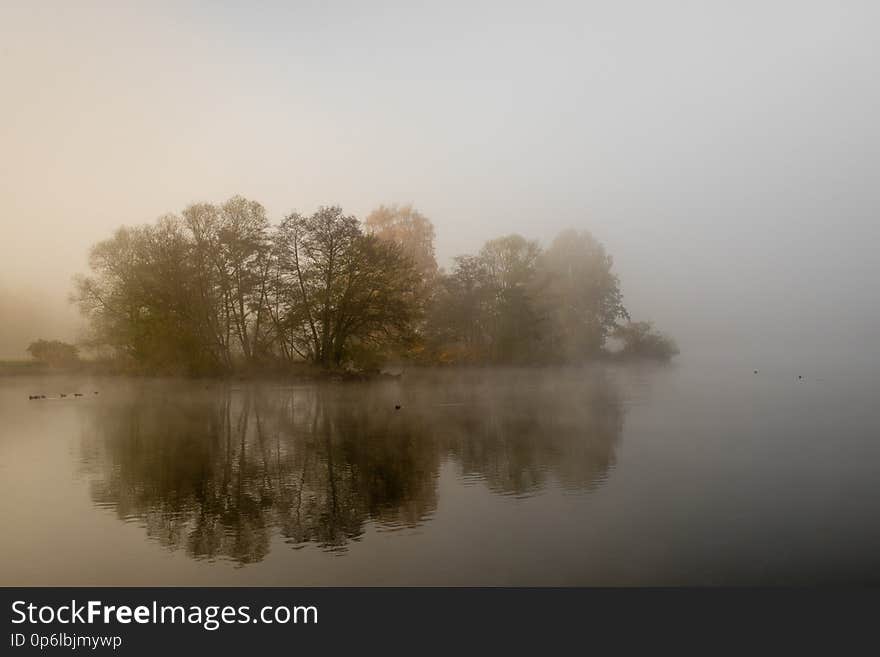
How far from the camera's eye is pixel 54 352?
52812mm

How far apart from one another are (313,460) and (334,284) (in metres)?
33.9

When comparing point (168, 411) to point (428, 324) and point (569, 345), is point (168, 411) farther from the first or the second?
point (569, 345)

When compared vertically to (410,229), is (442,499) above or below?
below

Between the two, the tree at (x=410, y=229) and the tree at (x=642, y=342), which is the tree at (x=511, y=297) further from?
the tree at (x=642, y=342)

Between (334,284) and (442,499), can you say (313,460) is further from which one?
(334,284)

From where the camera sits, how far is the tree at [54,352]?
51812 mm

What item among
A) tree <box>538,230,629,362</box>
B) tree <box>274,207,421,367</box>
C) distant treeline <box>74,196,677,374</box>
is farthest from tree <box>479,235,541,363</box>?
tree <box>274,207,421,367</box>

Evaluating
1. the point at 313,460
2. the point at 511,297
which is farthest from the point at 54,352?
the point at 313,460

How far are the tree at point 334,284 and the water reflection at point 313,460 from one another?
18320 millimetres

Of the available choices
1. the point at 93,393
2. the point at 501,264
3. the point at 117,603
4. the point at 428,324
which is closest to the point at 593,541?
the point at 117,603

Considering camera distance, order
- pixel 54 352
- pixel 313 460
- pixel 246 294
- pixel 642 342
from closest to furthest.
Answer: pixel 313 460 → pixel 246 294 → pixel 54 352 → pixel 642 342

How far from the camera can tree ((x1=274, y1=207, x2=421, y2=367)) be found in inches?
1911

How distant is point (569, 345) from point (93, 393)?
47.3 metres

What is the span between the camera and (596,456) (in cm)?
1586
